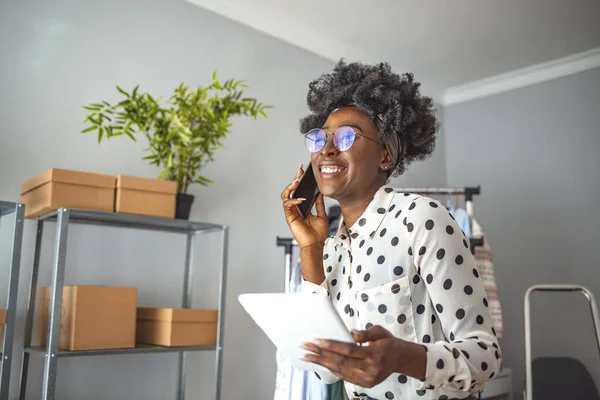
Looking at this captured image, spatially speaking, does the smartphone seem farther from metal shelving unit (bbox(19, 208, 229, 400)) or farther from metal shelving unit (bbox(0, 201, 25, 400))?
metal shelving unit (bbox(0, 201, 25, 400))

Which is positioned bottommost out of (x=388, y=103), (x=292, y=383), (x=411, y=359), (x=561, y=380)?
(x=561, y=380)

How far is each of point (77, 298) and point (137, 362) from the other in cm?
70

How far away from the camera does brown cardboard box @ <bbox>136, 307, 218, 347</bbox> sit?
212cm

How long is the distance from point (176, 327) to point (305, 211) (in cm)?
101

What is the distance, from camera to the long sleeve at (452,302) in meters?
0.89

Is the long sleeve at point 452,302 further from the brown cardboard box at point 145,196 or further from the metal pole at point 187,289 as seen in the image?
the metal pole at point 187,289

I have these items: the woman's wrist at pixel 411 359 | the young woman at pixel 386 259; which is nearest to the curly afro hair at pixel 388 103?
the young woman at pixel 386 259

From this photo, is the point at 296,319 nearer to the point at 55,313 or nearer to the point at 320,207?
the point at 320,207

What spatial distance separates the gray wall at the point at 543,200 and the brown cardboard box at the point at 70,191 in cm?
293

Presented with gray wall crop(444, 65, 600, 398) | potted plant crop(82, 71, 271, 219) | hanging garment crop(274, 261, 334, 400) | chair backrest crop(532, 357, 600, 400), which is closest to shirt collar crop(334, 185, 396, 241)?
hanging garment crop(274, 261, 334, 400)

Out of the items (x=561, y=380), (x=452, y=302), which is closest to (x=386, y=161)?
(x=452, y=302)

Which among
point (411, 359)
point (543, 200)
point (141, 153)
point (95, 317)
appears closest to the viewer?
point (411, 359)

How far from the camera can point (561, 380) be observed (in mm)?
3172

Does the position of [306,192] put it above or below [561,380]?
above
